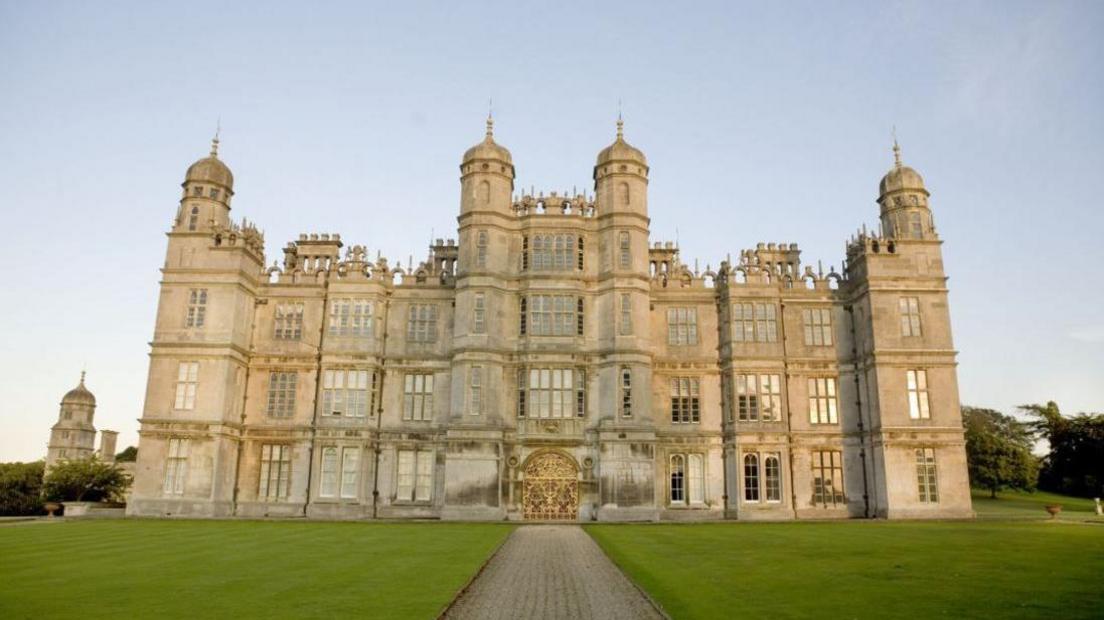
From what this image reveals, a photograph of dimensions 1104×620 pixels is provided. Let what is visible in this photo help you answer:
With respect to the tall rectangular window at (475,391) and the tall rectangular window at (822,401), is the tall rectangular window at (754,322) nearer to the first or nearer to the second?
the tall rectangular window at (822,401)

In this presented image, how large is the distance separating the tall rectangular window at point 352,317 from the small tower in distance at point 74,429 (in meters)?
63.4

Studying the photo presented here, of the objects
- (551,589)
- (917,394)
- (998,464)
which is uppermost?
(917,394)

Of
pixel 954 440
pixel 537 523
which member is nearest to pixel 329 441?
pixel 537 523

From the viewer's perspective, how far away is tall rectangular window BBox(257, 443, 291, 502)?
4350 cm

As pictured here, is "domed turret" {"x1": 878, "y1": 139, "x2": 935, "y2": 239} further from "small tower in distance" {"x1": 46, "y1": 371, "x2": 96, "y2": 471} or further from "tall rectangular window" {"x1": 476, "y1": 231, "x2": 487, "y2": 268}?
"small tower in distance" {"x1": 46, "y1": 371, "x2": 96, "y2": 471}

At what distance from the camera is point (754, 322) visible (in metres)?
44.8

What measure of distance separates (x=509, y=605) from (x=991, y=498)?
7094 cm

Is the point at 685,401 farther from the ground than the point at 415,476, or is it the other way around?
the point at 685,401

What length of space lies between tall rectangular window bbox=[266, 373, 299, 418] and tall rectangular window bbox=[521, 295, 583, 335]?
14543 mm

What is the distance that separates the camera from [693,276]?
46.3 metres

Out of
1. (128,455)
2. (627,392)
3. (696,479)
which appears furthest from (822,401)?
(128,455)

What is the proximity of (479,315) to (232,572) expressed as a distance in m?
26.2

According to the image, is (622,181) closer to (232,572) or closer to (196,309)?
(196,309)

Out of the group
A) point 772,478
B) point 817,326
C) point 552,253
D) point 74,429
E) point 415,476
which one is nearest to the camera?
point 772,478
